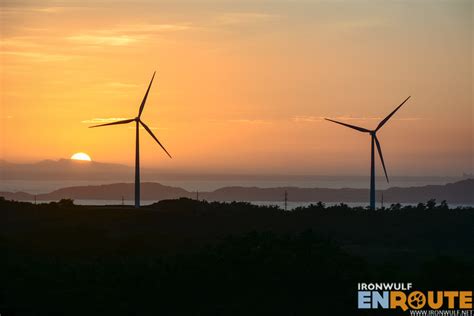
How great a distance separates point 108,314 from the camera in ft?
154

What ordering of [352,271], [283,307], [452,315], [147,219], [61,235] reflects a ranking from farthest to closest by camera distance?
[147,219] → [61,235] → [352,271] → [283,307] → [452,315]

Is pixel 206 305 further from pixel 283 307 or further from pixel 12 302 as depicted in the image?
pixel 12 302

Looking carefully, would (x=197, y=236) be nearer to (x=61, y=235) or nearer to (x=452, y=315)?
(x=61, y=235)

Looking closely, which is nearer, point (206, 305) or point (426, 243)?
point (206, 305)

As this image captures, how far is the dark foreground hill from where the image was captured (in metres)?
48.8

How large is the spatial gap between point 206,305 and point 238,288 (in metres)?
2.77

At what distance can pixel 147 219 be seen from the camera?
8406 cm

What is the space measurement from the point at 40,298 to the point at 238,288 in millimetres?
9715

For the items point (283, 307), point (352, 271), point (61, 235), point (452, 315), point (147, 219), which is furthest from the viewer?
point (147, 219)

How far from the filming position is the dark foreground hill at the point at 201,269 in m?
48.8

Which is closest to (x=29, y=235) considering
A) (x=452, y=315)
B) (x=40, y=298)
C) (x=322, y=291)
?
(x=40, y=298)

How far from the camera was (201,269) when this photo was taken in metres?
53.5

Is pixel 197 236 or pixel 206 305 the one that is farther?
pixel 197 236

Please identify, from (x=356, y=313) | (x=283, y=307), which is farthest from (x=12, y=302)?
(x=356, y=313)
